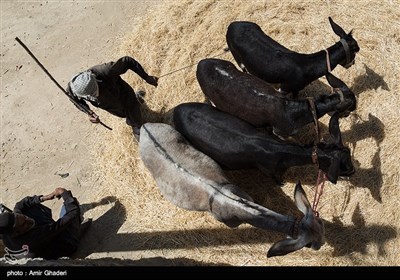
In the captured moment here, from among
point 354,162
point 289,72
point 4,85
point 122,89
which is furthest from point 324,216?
point 4,85

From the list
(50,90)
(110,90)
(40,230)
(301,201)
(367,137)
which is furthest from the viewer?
(50,90)

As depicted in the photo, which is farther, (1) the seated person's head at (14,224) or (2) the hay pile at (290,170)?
(2) the hay pile at (290,170)

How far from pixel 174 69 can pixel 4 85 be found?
3854 millimetres

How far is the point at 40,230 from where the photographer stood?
628cm

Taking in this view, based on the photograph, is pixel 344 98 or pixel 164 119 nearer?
pixel 344 98

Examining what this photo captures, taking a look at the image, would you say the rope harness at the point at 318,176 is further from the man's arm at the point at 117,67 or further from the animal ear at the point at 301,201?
the man's arm at the point at 117,67

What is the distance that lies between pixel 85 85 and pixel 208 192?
7.57 ft

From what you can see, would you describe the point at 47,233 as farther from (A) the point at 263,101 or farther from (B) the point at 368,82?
(B) the point at 368,82

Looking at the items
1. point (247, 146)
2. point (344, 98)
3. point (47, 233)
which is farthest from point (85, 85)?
point (344, 98)

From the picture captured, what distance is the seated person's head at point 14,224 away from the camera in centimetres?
560

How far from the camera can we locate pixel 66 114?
28.8ft

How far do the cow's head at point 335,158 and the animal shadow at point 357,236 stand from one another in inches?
30.8

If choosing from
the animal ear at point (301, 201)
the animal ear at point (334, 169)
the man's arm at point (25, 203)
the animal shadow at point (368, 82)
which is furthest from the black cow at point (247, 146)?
the man's arm at point (25, 203)

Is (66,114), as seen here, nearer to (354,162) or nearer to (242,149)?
(242,149)
